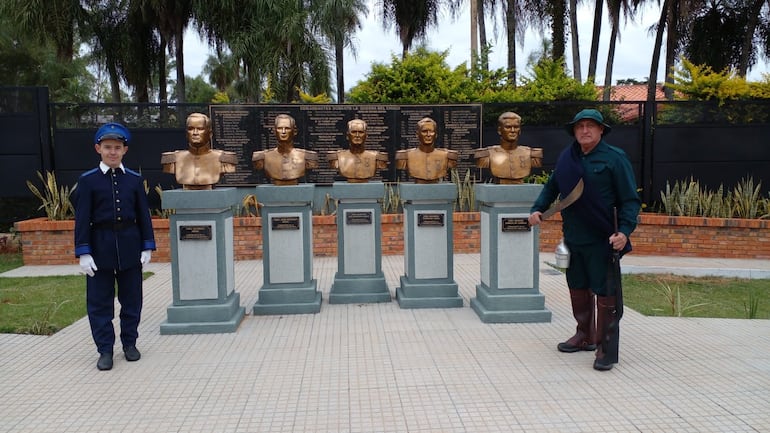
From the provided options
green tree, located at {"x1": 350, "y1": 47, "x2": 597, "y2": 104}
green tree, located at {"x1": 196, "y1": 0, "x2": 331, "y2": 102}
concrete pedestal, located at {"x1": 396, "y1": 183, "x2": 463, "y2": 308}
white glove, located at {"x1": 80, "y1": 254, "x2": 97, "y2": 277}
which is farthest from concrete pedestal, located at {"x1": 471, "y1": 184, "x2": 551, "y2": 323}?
green tree, located at {"x1": 196, "y1": 0, "x2": 331, "y2": 102}

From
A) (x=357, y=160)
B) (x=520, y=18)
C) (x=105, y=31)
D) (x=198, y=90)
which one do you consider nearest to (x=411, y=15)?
(x=520, y=18)

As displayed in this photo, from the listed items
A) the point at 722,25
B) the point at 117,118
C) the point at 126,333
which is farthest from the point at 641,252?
the point at 722,25

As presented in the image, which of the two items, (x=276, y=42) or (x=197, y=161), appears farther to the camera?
(x=276, y=42)

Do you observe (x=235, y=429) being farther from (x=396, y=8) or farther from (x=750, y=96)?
(x=396, y=8)

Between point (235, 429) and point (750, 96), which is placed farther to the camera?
point (750, 96)

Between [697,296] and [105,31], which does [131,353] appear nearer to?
[697,296]

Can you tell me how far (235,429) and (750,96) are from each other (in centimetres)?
1143

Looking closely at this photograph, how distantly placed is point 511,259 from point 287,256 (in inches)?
91.8

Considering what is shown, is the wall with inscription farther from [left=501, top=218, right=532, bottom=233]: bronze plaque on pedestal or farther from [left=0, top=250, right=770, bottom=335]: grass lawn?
[left=501, top=218, right=532, bottom=233]: bronze plaque on pedestal

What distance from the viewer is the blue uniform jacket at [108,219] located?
14.3ft

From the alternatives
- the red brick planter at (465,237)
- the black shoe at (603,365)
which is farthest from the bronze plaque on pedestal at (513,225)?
the red brick planter at (465,237)

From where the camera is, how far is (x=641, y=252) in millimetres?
9453

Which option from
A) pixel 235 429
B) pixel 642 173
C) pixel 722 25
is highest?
pixel 722 25

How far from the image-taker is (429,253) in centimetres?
626
